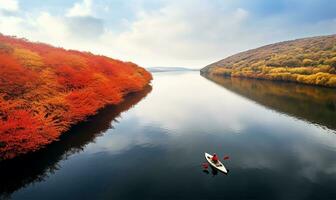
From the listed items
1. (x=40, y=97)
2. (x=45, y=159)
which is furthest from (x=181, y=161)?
(x=40, y=97)

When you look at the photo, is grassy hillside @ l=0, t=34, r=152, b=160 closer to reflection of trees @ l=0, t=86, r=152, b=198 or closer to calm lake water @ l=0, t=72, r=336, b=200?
reflection of trees @ l=0, t=86, r=152, b=198

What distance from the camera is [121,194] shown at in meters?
20.8

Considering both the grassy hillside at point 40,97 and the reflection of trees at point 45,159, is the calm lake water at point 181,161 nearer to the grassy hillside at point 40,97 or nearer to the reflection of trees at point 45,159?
the reflection of trees at point 45,159

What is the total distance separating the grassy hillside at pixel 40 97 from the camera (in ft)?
86.2

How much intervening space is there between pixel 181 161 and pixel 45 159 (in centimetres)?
1681

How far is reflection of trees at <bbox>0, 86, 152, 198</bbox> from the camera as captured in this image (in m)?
23.1

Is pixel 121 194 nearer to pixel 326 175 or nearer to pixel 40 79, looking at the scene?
pixel 326 175

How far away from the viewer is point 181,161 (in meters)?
27.4

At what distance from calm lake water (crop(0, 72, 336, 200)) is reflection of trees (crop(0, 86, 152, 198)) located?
0.10 metres

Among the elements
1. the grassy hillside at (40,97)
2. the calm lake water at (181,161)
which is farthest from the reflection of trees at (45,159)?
the grassy hillside at (40,97)

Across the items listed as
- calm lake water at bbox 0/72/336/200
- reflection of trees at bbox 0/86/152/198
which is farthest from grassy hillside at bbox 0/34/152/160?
calm lake water at bbox 0/72/336/200

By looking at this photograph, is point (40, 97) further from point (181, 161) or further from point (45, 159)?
point (181, 161)

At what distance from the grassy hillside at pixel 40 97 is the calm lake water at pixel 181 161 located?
2.48 m

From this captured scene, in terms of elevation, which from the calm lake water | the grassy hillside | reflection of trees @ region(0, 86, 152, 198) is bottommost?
the calm lake water
